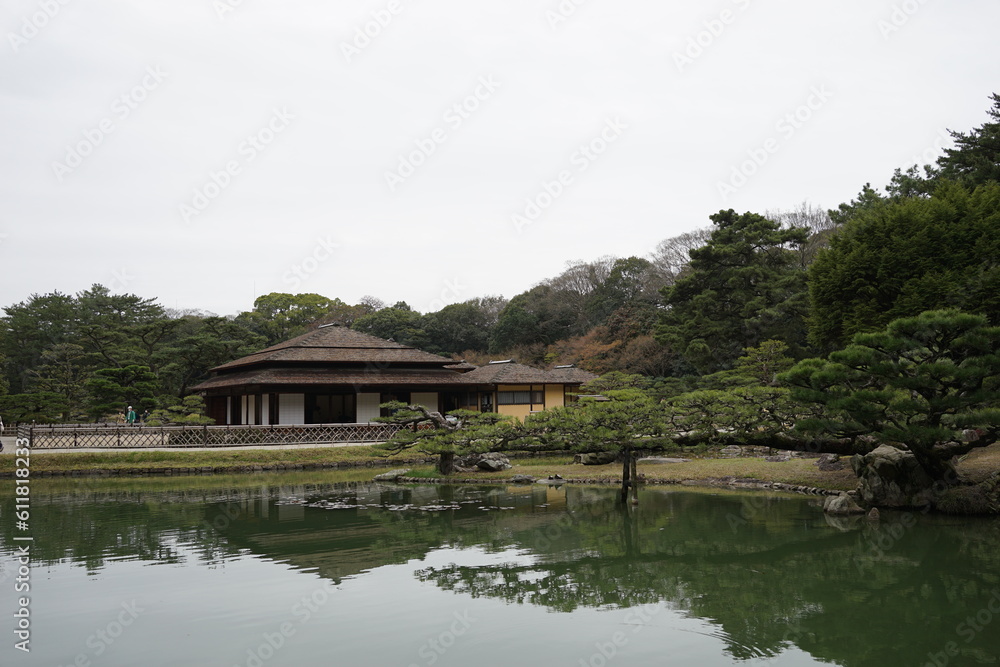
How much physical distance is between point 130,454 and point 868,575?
1891 centimetres

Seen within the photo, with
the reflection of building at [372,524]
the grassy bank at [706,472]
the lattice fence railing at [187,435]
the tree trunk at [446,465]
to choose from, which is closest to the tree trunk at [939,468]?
the grassy bank at [706,472]

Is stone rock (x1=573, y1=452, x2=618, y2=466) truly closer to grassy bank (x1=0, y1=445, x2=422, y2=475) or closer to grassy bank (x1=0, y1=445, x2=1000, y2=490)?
grassy bank (x1=0, y1=445, x2=1000, y2=490)

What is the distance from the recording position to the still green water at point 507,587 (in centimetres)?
582

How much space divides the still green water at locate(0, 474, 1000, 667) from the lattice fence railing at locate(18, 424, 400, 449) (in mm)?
9274

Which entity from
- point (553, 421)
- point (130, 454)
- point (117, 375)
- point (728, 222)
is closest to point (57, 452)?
point (130, 454)

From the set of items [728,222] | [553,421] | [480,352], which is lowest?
[553,421]

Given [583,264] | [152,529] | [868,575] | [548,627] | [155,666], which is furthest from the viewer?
[583,264]

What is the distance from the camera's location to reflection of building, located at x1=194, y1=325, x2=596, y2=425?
25438 millimetres

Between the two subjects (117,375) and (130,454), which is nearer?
(130,454)

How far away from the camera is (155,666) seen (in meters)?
5.49

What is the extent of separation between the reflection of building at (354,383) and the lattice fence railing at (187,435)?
1740mm

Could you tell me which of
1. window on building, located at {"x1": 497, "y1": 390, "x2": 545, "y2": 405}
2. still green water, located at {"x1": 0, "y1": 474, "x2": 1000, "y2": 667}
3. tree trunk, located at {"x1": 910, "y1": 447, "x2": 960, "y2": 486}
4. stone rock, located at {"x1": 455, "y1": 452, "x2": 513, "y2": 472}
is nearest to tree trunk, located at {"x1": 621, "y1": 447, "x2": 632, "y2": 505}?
still green water, located at {"x1": 0, "y1": 474, "x2": 1000, "y2": 667}

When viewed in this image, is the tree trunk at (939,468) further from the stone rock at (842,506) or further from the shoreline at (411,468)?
the shoreline at (411,468)

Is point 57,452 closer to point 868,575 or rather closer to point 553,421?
point 553,421
